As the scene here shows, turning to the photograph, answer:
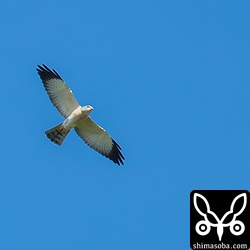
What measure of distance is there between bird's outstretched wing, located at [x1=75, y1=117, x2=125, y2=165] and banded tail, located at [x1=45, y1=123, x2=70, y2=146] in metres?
0.51

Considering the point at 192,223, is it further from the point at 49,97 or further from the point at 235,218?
the point at 49,97

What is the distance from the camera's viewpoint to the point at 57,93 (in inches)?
951

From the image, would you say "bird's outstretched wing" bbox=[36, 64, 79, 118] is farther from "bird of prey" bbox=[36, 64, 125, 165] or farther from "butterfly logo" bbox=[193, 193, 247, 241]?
"butterfly logo" bbox=[193, 193, 247, 241]

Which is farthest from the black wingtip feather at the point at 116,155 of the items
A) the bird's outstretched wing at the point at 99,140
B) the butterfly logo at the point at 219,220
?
the butterfly logo at the point at 219,220

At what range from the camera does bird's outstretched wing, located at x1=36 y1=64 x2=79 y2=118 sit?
945 inches

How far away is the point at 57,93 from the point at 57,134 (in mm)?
1152

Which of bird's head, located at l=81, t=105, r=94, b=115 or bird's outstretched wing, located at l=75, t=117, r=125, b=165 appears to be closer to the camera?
bird's head, located at l=81, t=105, r=94, b=115

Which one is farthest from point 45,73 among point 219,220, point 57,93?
point 219,220

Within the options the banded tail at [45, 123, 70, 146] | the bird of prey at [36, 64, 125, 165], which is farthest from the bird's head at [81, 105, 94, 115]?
the banded tail at [45, 123, 70, 146]

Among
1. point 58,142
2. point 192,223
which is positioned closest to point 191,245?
point 192,223

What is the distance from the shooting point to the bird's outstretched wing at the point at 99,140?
24.2 metres

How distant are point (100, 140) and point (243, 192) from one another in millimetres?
8657

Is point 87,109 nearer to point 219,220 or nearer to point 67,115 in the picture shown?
point 67,115

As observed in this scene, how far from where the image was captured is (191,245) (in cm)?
1614
